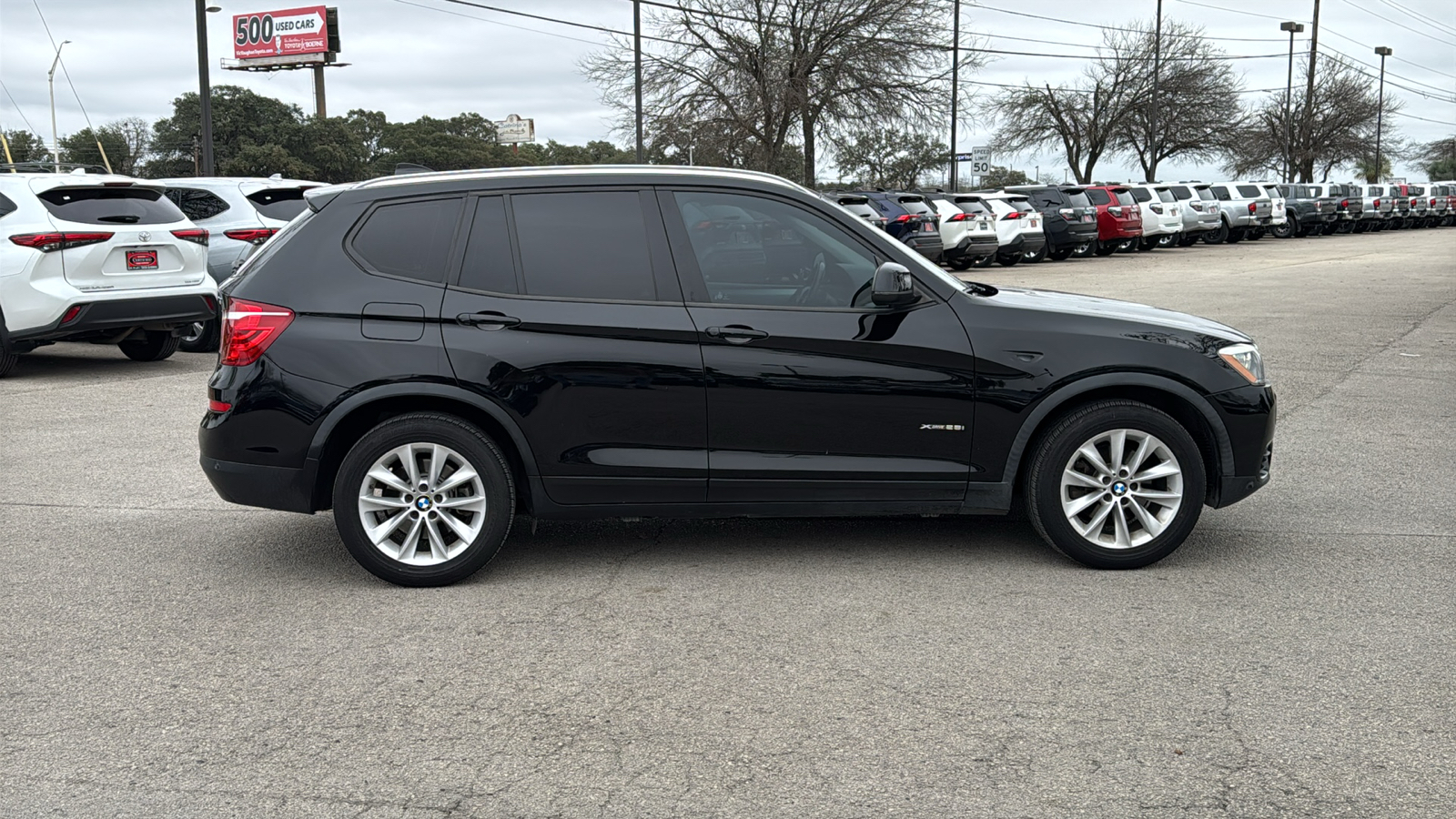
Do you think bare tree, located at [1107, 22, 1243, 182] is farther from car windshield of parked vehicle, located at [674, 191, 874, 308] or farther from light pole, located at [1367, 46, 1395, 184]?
car windshield of parked vehicle, located at [674, 191, 874, 308]

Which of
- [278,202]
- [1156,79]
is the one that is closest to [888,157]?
[1156,79]

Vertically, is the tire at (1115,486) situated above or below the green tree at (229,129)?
below

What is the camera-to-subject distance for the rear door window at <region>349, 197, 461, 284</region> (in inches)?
207

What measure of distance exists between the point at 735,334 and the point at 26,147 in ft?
293

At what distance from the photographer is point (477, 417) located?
522 cm

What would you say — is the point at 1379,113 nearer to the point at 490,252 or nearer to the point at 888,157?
the point at 888,157

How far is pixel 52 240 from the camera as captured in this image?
10.7 metres

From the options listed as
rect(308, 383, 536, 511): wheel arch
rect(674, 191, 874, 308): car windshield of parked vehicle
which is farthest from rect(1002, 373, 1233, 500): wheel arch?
rect(308, 383, 536, 511): wheel arch

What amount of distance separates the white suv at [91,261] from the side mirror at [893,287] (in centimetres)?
812

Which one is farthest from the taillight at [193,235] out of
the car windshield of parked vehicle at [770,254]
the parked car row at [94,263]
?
the car windshield of parked vehicle at [770,254]

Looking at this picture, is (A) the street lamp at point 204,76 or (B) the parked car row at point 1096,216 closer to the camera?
(A) the street lamp at point 204,76

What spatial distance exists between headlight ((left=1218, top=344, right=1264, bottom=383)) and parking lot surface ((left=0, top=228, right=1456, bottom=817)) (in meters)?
0.76

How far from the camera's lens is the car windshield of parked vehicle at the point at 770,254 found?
17.3ft

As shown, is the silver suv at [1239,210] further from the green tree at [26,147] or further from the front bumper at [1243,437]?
the green tree at [26,147]
